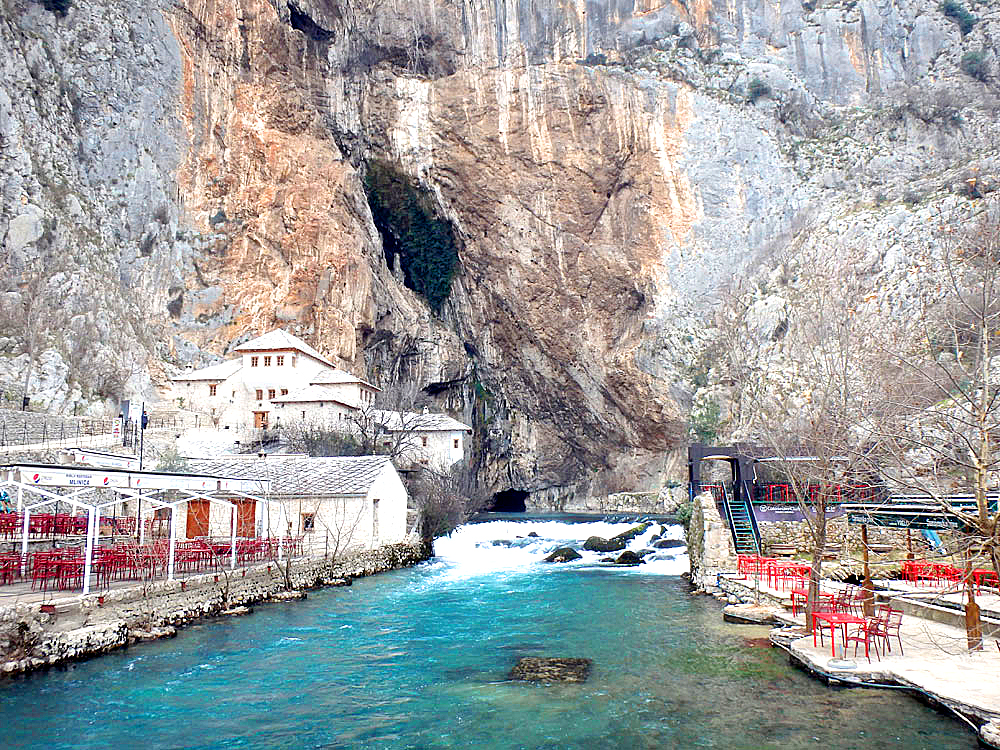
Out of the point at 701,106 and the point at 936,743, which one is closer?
the point at 936,743

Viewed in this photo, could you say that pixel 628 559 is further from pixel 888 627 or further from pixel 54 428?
pixel 54 428

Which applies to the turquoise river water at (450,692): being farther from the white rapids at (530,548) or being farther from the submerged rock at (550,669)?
the white rapids at (530,548)

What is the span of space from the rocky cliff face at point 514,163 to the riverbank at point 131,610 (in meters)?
33.8

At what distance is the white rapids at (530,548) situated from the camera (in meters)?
29.3

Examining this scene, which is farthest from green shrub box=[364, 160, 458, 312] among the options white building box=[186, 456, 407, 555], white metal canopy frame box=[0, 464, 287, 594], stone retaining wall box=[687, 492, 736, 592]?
white metal canopy frame box=[0, 464, 287, 594]

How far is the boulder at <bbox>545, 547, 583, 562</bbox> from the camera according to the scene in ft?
105

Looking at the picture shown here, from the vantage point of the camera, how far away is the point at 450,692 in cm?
1186

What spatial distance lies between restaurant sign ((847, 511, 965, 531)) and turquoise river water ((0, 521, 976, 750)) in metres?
5.19

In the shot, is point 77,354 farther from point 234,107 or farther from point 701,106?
point 701,106

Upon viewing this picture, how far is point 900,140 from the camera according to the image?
55812 millimetres

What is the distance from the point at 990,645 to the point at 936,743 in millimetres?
4459

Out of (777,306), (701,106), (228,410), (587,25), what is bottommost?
(228,410)

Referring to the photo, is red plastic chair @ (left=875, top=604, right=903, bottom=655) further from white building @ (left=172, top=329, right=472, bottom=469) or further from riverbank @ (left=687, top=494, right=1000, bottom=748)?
white building @ (left=172, top=329, right=472, bottom=469)

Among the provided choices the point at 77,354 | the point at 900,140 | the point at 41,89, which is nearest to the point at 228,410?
the point at 77,354
